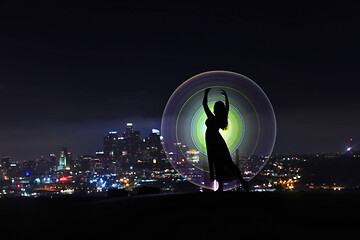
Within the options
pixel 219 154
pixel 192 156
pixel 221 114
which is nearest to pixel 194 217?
pixel 219 154

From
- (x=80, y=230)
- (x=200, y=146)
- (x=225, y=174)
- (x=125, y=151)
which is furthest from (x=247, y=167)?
(x=125, y=151)

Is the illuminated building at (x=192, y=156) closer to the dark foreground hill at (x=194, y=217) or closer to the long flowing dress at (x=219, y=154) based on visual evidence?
the long flowing dress at (x=219, y=154)

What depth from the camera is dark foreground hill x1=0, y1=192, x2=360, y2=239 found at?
9.38 m

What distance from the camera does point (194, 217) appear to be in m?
10.5

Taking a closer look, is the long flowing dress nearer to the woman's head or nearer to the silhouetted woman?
the silhouetted woman

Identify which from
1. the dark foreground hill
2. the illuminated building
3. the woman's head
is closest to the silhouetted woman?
the woman's head

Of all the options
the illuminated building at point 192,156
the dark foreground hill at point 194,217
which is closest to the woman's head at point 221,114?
the dark foreground hill at point 194,217

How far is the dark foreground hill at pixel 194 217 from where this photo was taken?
9383 millimetres

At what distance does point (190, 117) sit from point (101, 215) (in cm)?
980

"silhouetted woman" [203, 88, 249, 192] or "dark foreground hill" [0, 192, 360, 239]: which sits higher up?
"silhouetted woman" [203, 88, 249, 192]

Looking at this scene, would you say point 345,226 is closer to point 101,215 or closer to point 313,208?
point 313,208

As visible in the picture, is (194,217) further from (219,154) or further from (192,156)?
(192,156)

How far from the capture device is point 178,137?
20750 millimetres

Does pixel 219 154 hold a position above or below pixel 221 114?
below
